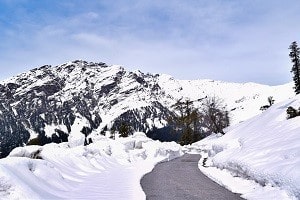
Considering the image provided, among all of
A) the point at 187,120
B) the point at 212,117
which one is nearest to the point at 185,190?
the point at 212,117

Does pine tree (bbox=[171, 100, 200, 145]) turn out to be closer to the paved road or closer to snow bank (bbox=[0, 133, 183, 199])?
snow bank (bbox=[0, 133, 183, 199])

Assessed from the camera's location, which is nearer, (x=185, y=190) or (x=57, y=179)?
(x=57, y=179)

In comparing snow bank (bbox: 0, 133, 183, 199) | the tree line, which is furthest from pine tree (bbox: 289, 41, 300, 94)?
snow bank (bbox: 0, 133, 183, 199)

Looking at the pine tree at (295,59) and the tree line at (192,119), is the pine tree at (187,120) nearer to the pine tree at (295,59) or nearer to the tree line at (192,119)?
the tree line at (192,119)

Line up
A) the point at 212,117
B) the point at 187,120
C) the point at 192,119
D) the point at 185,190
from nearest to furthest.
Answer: the point at 185,190 → the point at 212,117 → the point at 192,119 → the point at 187,120

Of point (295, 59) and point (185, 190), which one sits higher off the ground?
point (295, 59)

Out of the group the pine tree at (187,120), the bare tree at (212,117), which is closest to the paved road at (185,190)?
the bare tree at (212,117)

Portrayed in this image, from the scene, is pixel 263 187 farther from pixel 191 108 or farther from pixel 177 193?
pixel 191 108

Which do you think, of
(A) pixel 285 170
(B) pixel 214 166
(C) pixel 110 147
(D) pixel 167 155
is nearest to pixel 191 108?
(D) pixel 167 155

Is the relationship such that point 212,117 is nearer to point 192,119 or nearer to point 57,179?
point 192,119

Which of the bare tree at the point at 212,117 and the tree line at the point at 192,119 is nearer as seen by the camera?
the bare tree at the point at 212,117

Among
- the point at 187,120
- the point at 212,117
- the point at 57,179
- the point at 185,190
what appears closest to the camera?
the point at 57,179

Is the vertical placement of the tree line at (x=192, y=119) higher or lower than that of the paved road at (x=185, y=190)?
higher

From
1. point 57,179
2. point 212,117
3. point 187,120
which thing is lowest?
point 57,179
